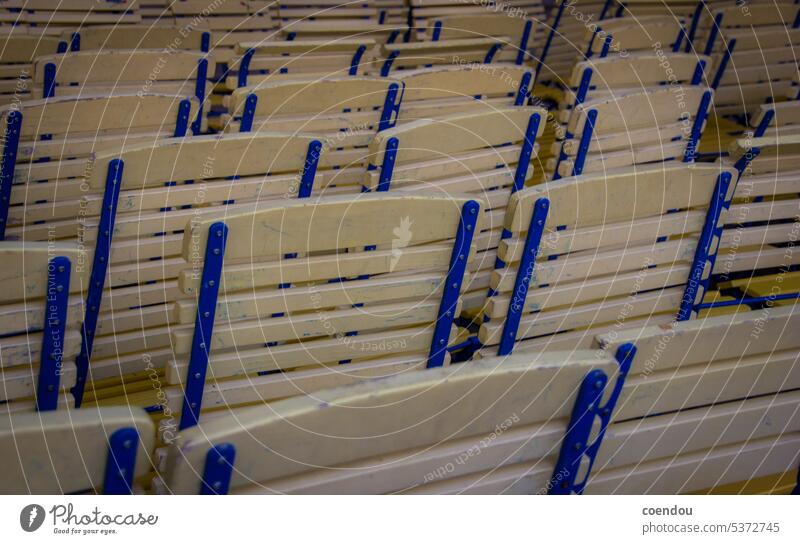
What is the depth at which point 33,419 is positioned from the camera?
1.08 m

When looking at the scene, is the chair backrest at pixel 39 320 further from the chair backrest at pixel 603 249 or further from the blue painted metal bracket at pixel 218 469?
the chair backrest at pixel 603 249

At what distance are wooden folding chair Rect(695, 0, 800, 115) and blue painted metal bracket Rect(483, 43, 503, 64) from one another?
51.4 inches

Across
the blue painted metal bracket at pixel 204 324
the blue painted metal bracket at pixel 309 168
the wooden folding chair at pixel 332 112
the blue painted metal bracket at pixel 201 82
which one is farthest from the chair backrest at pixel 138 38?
the blue painted metal bracket at pixel 204 324

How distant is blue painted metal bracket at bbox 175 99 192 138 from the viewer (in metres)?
3.07

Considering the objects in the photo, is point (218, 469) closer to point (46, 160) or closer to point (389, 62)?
point (46, 160)

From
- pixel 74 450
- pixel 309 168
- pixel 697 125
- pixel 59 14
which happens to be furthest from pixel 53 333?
pixel 59 14

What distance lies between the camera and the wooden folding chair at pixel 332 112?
3.16 metres

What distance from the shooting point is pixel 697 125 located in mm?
3568

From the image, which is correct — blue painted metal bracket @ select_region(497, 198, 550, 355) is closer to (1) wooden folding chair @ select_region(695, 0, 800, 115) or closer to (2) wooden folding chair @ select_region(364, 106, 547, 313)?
(2) wooden folding chair @ select_region(364, 106, 547, 313)

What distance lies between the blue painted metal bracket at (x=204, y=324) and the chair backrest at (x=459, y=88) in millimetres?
1862

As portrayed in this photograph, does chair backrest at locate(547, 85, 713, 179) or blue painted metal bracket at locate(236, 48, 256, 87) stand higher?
chair backrest at locate(547, 85, 713, 179)

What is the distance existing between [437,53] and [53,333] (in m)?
3.23

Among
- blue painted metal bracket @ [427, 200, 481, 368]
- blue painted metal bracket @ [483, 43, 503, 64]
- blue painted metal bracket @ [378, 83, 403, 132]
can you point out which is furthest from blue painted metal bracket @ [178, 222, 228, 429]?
blue painted metal bracket @ [483, 43, 503, 64]
